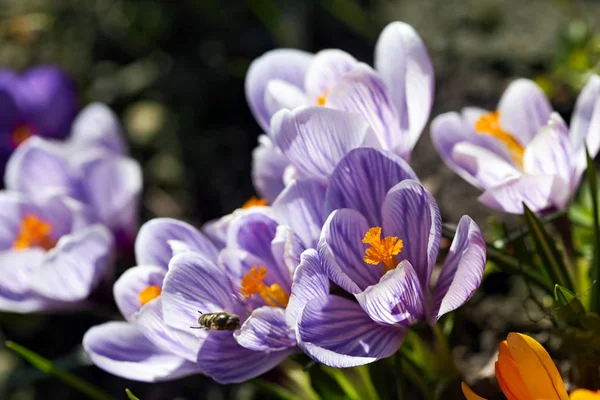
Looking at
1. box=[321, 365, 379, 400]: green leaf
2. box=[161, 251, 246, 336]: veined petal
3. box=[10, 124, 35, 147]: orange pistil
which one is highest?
box=[161, 251, 246, 336]: veined petal

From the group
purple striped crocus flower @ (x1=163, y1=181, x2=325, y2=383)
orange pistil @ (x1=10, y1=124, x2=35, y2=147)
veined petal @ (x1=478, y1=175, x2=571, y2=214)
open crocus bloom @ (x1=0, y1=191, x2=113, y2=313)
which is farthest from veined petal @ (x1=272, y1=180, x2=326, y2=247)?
orange pistil @ (x1=10, y1=124, x2=35, y2=147)

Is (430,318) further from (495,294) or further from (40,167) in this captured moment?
(40,167)

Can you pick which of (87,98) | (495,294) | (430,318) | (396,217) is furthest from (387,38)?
(87,98)

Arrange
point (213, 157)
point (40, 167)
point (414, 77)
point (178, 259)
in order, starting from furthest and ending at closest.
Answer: point (213, 157)
point (40, 167)
point (414, 77)
point (178, 259)

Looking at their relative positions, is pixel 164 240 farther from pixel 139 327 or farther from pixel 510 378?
pixel 510 378

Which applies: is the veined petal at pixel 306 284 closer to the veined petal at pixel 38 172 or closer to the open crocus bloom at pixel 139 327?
the open crocus bloom at pixel 139 327

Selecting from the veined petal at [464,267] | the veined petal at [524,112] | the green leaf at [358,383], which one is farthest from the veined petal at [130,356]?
the veined petal at [524,112]

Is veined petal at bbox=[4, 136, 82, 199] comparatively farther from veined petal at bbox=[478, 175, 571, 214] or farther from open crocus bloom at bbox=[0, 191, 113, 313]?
veined petal at bbox=[478, 175, 571, 214]

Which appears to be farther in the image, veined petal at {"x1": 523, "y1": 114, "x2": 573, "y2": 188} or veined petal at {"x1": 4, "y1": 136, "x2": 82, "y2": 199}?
veined petal at {"x1": 4, "y1": 136, "x2": 82, "y2": 199}
